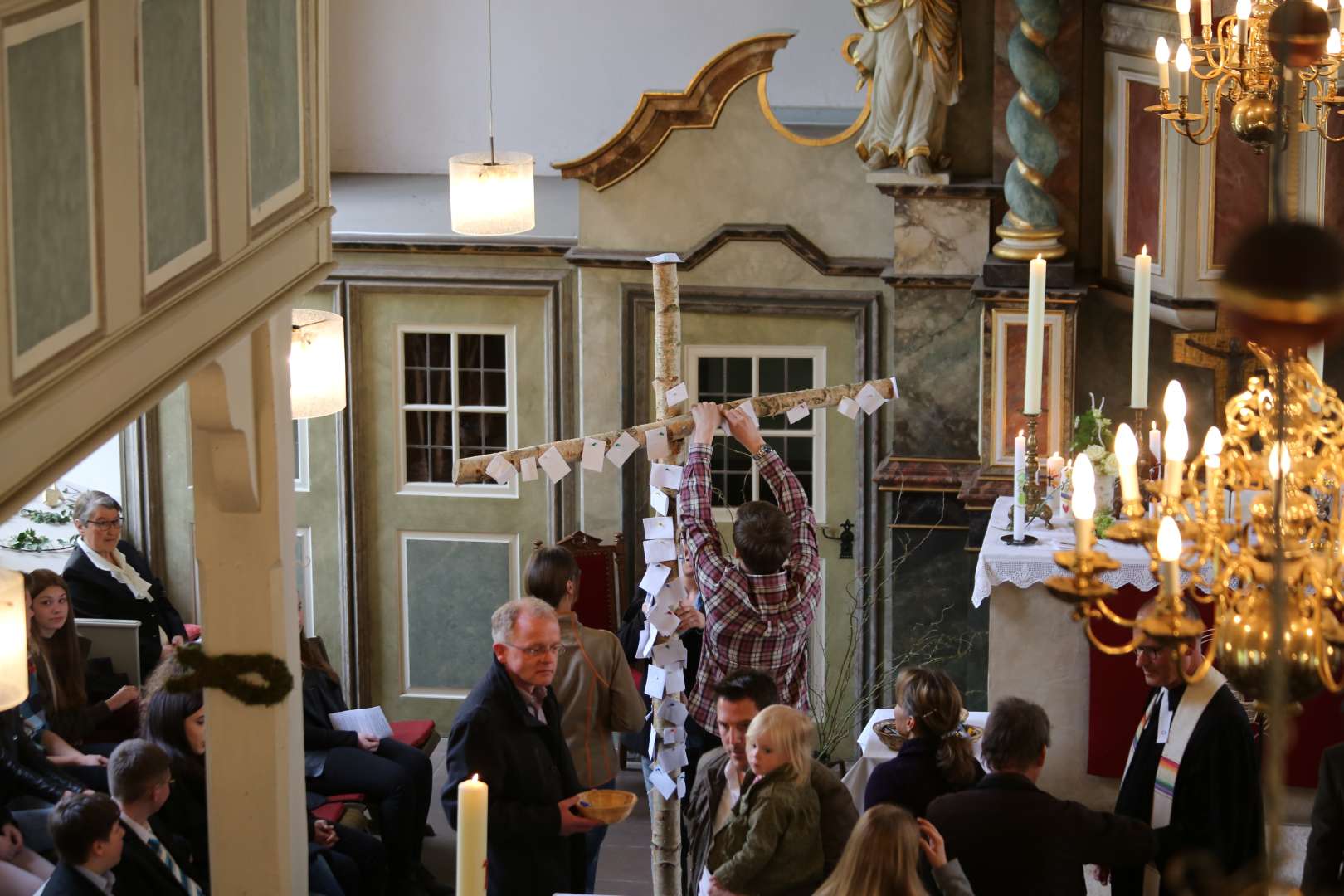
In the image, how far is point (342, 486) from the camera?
1055 cm

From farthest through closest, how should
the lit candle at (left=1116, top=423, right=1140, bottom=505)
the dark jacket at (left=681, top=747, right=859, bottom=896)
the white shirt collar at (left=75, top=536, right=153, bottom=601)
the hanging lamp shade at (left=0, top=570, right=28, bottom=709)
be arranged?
the white shirt collar at (left=75, top=536, right=153, bottom=601), the hanging lamp shade at (left=0, top=570, right=28, bottom=709), the dark jacket at (left=681, top=747, right=859, bottom=896), the lit candle at (left=1116, top=423, right=1140, bottom=505)

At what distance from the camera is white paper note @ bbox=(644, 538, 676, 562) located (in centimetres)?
588

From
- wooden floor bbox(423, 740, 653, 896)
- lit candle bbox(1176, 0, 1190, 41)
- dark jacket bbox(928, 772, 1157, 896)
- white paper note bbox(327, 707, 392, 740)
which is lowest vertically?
wooden floor bbox(423, 740, 653, 896)

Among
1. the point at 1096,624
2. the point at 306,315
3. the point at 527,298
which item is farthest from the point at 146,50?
the point at 527,298

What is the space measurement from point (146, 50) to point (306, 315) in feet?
10.2

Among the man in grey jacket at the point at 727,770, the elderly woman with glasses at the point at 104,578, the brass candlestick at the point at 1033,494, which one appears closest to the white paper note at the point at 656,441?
the man in grey jacket at the point at 727,770

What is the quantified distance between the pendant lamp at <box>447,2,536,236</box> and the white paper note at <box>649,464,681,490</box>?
12.5 feet

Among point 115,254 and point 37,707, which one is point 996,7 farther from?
point 115,254

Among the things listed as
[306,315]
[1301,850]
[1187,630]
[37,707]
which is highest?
[306,315]

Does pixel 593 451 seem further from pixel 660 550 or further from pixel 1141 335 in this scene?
pixel 1141 335

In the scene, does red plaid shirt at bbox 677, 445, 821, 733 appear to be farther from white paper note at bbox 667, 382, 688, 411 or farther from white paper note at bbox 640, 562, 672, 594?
white paper note at bbox 667, 382, 688, 411

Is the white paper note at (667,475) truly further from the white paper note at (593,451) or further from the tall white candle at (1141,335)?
the tall white candle at (1141,335)

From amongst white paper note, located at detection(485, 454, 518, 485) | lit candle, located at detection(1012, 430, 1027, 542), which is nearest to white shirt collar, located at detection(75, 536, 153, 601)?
white paper note, located at detection(485, 454, 518, 485)

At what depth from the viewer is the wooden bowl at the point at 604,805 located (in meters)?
4.96
